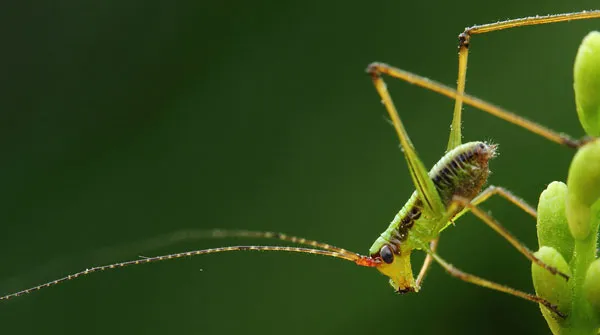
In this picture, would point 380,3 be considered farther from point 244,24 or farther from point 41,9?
point 41,9

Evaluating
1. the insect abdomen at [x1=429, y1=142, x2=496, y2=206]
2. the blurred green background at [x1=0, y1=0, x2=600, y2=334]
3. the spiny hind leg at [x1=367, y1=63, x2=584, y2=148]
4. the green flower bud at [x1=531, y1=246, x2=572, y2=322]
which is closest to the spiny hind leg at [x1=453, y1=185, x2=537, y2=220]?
the insect abdomen at [x1=429, y1=142, x2=496, y2=206]

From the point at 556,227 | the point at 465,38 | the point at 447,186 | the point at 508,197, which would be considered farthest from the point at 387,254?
the point at 556,227

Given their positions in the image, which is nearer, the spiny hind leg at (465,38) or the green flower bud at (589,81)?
the green flower bud at (589,81)

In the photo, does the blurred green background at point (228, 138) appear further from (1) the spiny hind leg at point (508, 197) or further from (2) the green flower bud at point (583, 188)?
(2) the green flower bud at point (583, 188)

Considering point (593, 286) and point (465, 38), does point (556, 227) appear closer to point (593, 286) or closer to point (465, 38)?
point (593, 286)

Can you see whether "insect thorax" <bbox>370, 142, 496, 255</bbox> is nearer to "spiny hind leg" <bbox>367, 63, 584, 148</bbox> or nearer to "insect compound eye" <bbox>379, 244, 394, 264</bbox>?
"insect compound eye" <bbox>379, 244, 394, 264</bbox>

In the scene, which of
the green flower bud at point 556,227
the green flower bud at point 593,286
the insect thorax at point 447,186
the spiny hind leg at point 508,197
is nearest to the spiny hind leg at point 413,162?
the insect thorax at point 447,186

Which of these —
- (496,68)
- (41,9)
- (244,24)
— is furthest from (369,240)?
(41,9)
